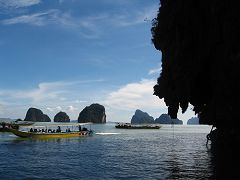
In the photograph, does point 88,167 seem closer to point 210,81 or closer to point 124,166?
point 124,166

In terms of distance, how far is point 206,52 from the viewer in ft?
106

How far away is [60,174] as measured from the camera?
Result: 32.1 metres

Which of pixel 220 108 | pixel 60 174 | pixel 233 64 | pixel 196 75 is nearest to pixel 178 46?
pixel 196 75

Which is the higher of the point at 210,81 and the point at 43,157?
the point at 210,81

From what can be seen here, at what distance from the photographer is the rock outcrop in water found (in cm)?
2678

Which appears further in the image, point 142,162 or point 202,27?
point 142,162

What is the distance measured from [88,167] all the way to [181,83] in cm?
1377

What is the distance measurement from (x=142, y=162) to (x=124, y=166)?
14.1ft

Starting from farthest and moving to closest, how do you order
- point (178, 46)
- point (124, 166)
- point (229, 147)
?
point (229, 147), point (124, 166), point (178, 46)

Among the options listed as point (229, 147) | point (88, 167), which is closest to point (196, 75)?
point (88, 167)

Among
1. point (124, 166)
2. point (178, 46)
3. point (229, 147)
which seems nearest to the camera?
point (178, 46)

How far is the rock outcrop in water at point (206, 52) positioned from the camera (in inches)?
1054

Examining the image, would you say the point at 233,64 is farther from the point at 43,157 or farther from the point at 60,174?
the point at 43,157

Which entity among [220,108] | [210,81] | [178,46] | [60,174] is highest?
[178,46]
